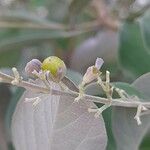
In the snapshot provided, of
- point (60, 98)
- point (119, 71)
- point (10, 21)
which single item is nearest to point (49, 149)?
point (60, 98)

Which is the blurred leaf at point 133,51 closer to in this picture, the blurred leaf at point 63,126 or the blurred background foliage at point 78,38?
the blurred background foliage at point 78,38

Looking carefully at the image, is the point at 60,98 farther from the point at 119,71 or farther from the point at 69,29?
the point at 69,29

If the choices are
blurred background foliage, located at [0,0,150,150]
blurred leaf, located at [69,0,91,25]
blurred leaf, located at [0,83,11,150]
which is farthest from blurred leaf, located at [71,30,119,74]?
blurred leaf, located at [0,83,11,150]

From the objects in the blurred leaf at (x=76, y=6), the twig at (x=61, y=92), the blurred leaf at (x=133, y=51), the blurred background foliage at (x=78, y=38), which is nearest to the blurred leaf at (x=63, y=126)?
the twig at (x=61, y=92)

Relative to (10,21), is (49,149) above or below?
below

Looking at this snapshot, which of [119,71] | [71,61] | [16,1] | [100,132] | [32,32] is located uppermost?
[16,1]

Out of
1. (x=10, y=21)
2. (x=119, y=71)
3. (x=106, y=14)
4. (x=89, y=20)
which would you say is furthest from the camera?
(x=89, y=20)

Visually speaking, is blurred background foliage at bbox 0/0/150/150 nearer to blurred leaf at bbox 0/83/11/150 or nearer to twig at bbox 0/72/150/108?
blurred leaf at bbox 0/83/11/150

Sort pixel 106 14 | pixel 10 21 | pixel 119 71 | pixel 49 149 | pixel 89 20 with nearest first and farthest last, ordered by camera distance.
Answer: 1. pixel 49 149
2. pixel 119 71
3. pixel 106 14
4. pixel 10 21
5. pixel 89 20
